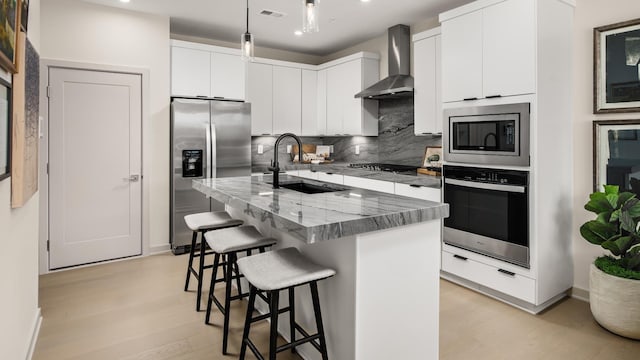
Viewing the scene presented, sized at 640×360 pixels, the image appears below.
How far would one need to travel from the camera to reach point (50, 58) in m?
3.86

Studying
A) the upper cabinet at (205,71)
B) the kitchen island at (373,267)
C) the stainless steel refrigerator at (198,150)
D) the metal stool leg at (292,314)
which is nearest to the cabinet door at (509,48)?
the kitchen island at (373,267)

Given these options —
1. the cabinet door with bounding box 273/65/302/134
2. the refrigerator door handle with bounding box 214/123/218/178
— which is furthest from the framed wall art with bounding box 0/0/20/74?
the cabinet door with bounding box 273/65/302/134

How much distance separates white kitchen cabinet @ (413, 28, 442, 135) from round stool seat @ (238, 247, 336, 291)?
8.34 feet

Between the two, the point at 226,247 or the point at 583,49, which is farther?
the point at 583,49

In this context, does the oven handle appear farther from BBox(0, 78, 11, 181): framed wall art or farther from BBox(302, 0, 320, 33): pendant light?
BBox(0, 78, 11, 181): framed wall art

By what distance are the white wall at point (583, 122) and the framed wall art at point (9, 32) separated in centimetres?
365

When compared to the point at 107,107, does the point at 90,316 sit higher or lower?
lower

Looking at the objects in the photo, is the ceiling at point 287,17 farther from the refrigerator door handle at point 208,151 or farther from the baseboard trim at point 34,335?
the baseboard trim at point 34,335

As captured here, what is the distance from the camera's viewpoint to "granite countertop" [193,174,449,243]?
167cm

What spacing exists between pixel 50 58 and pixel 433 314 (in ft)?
13.9

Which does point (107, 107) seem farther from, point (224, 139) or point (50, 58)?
point (224, 139)

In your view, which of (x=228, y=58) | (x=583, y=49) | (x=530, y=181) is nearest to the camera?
(x=530, y=181)

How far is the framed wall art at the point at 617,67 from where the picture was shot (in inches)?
109

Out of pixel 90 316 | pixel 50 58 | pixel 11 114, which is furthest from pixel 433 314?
pixel 50 58
